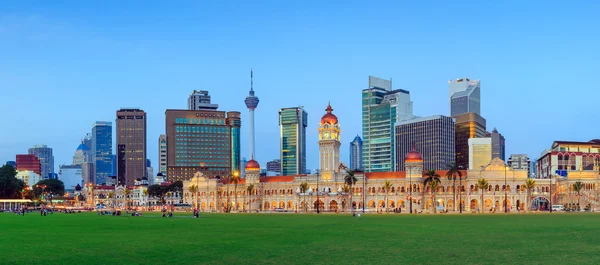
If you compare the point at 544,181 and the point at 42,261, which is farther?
the point at 544,181

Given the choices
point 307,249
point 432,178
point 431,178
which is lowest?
point 307,249

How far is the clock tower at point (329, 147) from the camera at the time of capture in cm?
16275

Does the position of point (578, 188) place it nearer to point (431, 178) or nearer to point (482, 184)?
point (482, 184)

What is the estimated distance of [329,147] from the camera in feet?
538

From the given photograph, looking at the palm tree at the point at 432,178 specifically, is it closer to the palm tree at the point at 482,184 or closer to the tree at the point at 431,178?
the tree at the point at 431,178

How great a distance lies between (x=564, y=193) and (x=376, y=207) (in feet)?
141

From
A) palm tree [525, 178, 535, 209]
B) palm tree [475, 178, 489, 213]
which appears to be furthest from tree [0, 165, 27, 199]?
palm tree [525, 178, 535, 209]

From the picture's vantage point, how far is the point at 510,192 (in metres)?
143

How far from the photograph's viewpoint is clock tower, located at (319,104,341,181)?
534ft

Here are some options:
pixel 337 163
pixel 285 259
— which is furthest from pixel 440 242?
pixel 337 163

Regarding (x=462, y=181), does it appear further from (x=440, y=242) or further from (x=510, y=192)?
(x=440, y=242)

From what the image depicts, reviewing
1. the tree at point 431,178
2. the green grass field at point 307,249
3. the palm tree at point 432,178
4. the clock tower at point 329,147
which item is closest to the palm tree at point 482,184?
the palm tree at point 432,178

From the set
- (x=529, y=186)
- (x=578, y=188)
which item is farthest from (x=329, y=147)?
(x=578, y=188)

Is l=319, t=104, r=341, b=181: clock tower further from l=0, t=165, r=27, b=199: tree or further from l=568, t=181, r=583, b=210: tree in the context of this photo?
l=0, t=165, r=27, b=199: tree
